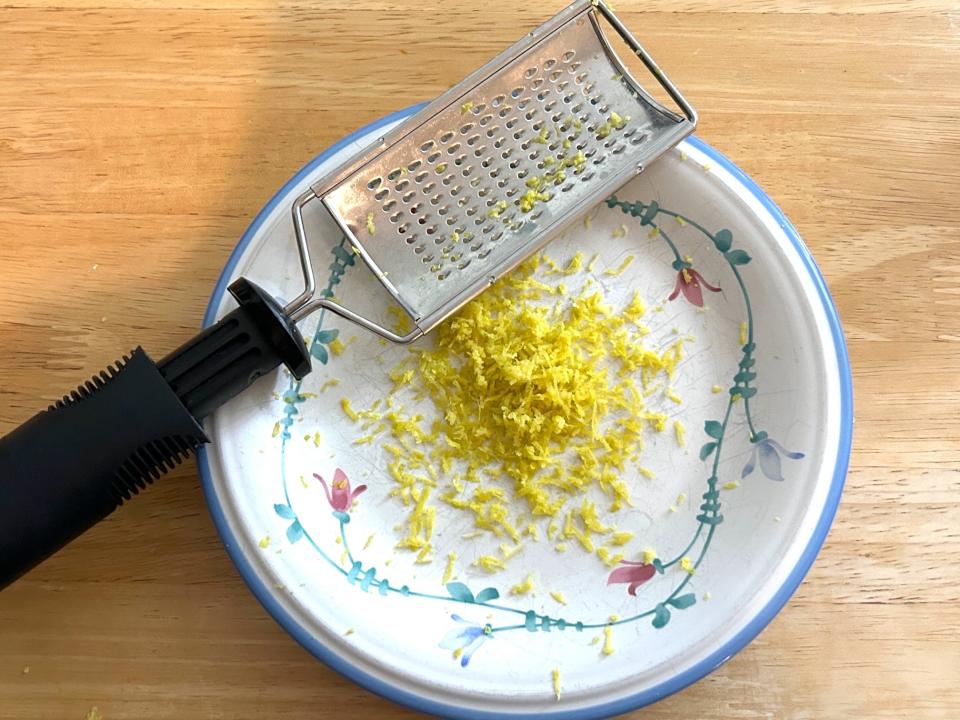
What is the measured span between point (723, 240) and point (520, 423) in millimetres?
240

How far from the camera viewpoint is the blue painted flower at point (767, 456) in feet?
2.19

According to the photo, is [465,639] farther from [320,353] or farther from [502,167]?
[502,167]

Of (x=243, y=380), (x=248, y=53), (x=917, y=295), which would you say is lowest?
(x=917, y=295)

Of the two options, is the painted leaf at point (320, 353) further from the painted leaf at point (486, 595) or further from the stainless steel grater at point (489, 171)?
the painted leaf at point (486, 595)

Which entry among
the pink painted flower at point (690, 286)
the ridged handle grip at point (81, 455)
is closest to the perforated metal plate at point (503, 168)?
the pink painted flower at point (690, 286)

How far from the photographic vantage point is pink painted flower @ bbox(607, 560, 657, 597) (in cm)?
67

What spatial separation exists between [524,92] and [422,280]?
0.60ft

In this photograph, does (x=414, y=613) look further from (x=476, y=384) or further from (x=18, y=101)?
(x=18, y=101)

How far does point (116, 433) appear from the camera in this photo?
0.58 meters

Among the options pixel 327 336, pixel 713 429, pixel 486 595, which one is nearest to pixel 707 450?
pixel 713 429

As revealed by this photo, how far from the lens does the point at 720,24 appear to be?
2.57ft

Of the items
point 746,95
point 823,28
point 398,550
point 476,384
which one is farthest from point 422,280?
point 823,28

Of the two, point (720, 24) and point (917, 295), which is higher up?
point (720, 24)

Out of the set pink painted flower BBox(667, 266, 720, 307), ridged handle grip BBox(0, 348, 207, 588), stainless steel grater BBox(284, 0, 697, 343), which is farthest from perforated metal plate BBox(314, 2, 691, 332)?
ridged handle grip BBox(0, 348, 207, 588)
